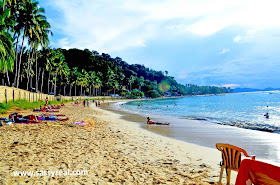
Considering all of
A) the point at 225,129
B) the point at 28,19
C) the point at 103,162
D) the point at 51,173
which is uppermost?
the point at 28,19

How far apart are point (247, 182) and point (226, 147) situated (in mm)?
1070

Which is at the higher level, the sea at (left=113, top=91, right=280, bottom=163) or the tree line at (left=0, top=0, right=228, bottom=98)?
the tree line at (left=0, top=0, right=228, bottom=98)

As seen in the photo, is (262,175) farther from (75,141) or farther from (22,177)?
(75,141)

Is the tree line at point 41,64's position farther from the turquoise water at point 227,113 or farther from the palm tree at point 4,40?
the turquoise water at point 227,113

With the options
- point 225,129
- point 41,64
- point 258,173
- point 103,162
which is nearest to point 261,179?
point 258,173

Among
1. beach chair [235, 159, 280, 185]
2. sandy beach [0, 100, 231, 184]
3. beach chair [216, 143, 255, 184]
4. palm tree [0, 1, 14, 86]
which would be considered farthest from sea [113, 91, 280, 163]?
palm tree [0, 1, 14, 86]

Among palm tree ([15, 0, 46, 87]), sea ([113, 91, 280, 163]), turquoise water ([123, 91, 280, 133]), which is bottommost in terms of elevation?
turquoise water ([123, 91, 280, 133])

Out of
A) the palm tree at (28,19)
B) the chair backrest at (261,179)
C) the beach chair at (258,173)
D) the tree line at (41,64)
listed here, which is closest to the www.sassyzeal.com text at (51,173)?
the beach chair at (258,173)

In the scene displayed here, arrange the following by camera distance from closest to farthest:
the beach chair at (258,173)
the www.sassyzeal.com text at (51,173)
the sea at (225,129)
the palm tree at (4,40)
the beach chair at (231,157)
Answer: the beach chair at (258,173), the beach chair at (231,157), the www.sassyzeal.com text at (51,173), the sea at (225,129), the palm tree at (4,40)

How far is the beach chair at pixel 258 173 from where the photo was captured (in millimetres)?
3314

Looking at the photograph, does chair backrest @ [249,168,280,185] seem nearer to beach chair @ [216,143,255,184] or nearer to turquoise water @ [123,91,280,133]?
beach chair @ [216,143,255,184]

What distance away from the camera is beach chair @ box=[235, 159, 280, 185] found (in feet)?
10.9

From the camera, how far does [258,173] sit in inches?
138

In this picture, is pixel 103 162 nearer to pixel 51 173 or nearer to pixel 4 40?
pixel 51 173
